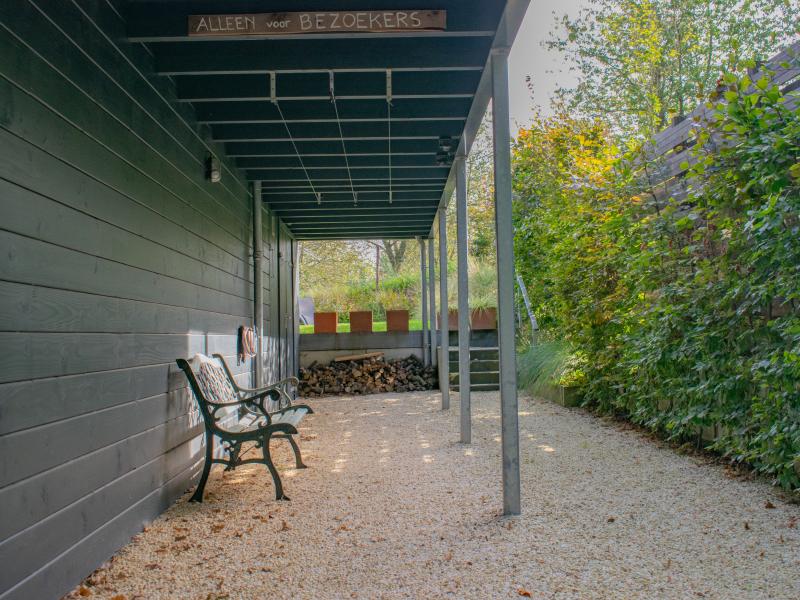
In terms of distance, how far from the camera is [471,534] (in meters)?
3.06

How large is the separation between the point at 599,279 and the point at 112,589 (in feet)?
16.1

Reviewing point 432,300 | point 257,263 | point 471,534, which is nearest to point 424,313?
point 432,300


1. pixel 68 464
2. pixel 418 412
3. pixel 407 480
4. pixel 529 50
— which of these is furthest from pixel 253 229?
pixel 529 50

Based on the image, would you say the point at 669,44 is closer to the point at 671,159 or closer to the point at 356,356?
the point at 356,356

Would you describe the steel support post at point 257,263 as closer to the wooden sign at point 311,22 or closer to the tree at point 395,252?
the wooden sign at point 311,22

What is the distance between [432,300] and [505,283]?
19.2 feet

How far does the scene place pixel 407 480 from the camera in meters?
4.20

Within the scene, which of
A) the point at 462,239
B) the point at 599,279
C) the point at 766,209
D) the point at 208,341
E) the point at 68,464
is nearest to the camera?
the point at 68,464

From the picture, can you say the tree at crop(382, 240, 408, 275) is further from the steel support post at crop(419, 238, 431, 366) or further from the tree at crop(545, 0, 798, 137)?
the steel support post at crop(419, 238, 431, 366)

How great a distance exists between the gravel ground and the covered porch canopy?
1.51ft

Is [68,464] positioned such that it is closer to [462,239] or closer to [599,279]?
[462,239]

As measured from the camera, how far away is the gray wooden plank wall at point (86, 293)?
84.0 inches

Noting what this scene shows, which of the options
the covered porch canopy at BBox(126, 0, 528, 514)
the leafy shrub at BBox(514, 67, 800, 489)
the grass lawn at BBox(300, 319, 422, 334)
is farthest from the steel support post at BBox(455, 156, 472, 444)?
the grass lawn at BBox(300, 319, 422, 334)

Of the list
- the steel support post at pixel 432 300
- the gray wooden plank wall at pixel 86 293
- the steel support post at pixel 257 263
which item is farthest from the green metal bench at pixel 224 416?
the steel support post at pixel 432 300
